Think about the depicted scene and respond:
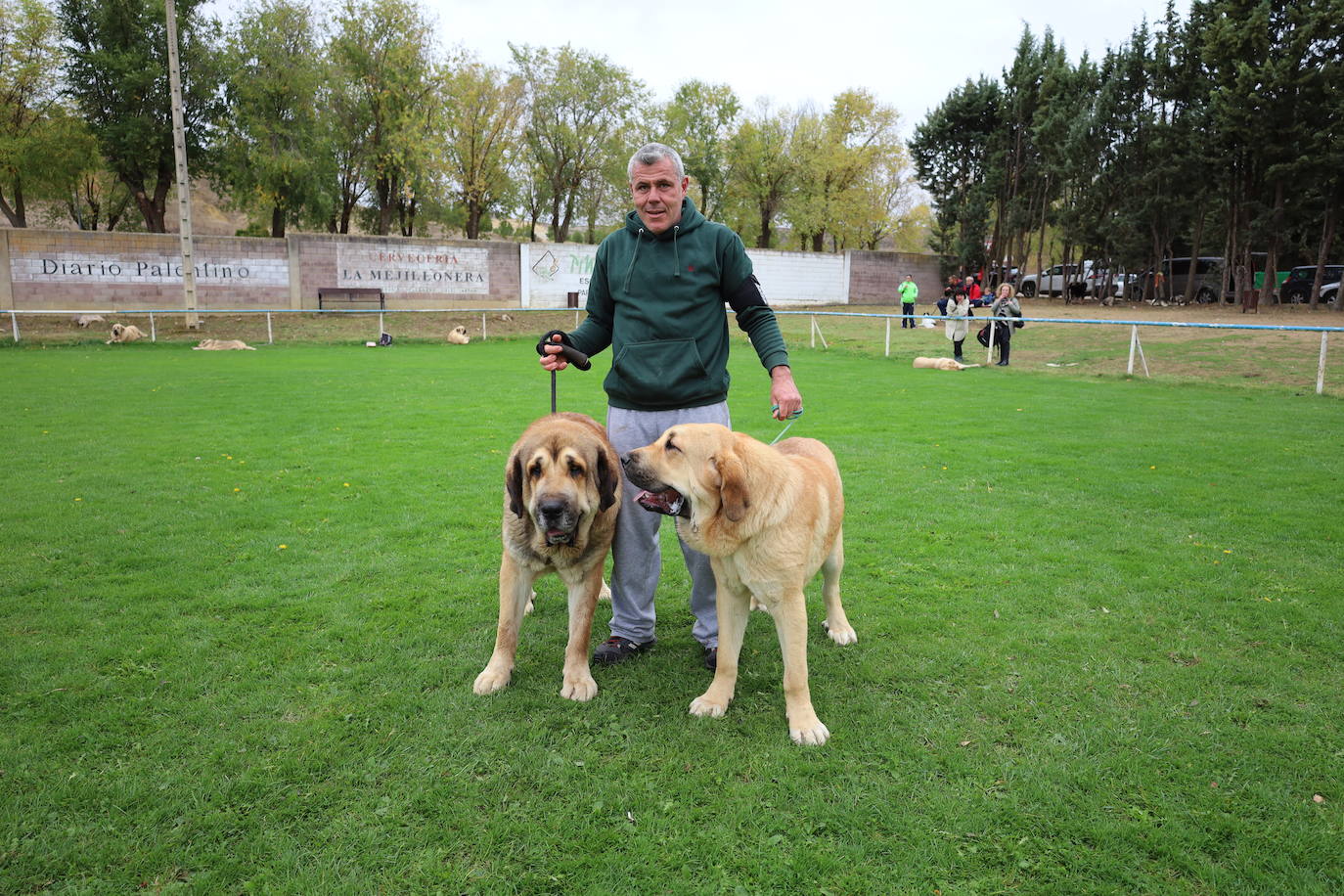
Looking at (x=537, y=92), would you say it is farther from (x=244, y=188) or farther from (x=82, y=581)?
(x=82, y=581)

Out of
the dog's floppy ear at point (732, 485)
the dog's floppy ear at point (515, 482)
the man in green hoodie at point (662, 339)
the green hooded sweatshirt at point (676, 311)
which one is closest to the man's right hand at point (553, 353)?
the man in green hoodie at point (662, 339)

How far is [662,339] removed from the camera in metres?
4.10

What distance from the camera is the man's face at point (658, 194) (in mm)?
3986

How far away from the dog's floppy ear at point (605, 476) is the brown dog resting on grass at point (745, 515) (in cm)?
47

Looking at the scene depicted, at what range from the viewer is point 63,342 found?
2189 cm

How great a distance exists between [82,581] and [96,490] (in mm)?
2679

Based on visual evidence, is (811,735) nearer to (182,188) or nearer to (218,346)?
(218,346)

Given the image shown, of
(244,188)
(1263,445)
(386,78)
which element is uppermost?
(386,78)

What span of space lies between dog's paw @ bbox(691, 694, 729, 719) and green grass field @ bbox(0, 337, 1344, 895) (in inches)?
3.2

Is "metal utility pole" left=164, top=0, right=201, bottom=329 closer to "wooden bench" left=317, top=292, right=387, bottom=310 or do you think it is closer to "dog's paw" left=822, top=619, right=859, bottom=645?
"wooden bench" left=317, top=292, right=387, bottom=310

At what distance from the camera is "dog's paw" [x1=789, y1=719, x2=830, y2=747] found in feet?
11.5

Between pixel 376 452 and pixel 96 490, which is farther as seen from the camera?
pixel 376 452

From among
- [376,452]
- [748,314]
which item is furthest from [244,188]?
[748,314]

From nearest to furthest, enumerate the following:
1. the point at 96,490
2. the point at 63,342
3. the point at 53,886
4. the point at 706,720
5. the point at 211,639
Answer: the point at 53,886, the point at 706,720, the point at 211,639, the point at 96,490, the point at 63,342
